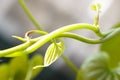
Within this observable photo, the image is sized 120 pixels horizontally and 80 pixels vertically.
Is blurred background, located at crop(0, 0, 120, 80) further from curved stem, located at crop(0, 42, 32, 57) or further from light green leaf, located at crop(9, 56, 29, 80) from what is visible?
curved stem, located at crop(0, 42, 32, 57)

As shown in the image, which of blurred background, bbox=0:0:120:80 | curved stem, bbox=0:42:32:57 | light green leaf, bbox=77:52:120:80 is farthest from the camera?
blurred background, bbox=0:0:120:80

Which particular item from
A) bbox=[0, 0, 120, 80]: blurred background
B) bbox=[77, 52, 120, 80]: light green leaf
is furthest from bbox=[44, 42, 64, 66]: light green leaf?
bbox=[0, 0, 120, 80]: blurred background

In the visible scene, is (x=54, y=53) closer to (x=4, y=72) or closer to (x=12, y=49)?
(x=12, y=49)

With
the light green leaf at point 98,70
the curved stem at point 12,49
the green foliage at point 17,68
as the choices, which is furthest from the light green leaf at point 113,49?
the curved stem at point 12,49

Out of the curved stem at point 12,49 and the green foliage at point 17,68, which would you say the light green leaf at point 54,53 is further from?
the green foliage at point 17,68

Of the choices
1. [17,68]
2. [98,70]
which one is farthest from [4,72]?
[98,70]

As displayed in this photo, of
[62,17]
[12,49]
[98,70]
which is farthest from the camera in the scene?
[62,17]
